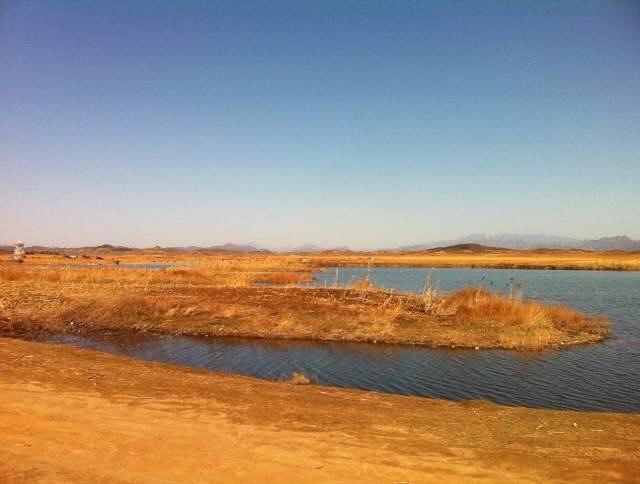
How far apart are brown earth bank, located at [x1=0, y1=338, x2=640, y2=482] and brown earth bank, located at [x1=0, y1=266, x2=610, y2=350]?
32.1 ft

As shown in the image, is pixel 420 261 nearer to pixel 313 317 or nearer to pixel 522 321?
pixel 522 321

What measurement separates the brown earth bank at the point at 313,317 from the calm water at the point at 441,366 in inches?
46.2

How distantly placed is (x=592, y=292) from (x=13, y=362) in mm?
41038

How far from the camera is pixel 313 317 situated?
2370 centimetres

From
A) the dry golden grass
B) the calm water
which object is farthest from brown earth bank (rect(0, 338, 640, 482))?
the dry golden grass

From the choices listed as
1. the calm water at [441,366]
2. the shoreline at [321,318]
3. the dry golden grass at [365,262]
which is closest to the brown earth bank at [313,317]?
the shoreline at [321,318]

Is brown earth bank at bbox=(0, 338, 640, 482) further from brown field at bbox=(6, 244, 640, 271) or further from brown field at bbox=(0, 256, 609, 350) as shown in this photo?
brown field at bbox=(6, 244, 640, 271)

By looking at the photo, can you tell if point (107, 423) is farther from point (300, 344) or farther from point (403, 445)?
point (300, 344)

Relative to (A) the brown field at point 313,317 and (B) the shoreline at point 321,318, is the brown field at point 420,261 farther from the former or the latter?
(B) the shoreline at point 321,318

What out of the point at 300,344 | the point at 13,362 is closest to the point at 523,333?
the point at 300,344

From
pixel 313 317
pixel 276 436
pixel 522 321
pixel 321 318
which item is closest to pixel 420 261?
pixel 522 321

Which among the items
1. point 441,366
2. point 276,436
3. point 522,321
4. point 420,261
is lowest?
point 441,366

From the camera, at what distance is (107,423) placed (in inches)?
319

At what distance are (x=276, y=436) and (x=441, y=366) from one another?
10.3 metres
